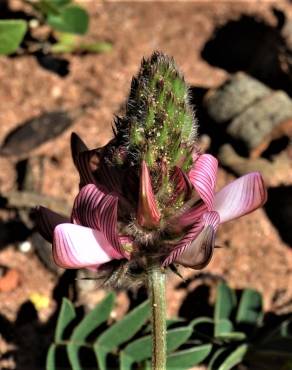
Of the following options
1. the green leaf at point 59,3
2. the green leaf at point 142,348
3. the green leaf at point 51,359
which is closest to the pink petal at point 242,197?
the green leaf at point 142,348

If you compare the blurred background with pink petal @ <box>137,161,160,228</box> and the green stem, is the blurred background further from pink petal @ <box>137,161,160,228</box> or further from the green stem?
pink petal @ <box>137,161,160,228</box>

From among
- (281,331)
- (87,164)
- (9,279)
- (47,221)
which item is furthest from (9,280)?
(87,164)

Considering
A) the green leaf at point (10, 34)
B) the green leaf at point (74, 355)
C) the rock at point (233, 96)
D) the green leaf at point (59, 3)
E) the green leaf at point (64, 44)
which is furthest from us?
the green leaf at point (64, 44)

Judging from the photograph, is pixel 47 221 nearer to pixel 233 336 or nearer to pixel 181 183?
pixel 181 183

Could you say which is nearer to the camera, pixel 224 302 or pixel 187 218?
pixel 187 218

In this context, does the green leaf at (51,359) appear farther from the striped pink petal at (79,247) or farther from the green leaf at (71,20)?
the green leaf at (71,20)

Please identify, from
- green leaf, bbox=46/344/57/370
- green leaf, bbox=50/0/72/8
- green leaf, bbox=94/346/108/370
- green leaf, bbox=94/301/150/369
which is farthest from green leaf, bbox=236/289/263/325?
green leaf, bbox=50/0/72/8
